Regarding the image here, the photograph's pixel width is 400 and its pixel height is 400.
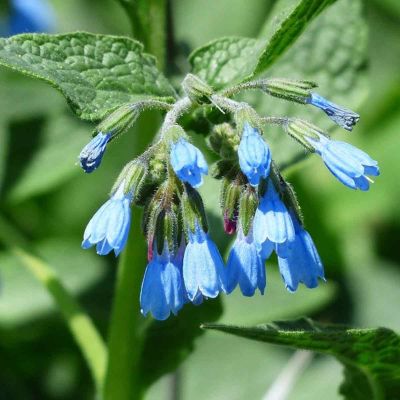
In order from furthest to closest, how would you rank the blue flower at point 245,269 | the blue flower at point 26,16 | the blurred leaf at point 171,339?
the blue flower at point 26,16, the blurred leaf at point 171,339, the blue flower at point 245,269

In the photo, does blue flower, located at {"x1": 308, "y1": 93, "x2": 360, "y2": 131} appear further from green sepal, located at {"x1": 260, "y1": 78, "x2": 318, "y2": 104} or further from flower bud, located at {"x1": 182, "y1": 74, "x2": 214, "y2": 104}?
flower bud, located at {"x1": 182, "y1": 74, "x2": 214, "y2": 104}

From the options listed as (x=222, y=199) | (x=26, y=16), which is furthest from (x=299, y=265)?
(x=26, y=16)

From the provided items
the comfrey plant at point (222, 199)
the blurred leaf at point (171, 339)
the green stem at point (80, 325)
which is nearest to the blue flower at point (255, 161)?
the comfrey plant at point (222, 199)

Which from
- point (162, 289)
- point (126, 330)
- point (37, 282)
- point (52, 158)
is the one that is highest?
point (162, 289)

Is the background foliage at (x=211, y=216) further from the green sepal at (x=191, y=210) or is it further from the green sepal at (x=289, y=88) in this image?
the green sepal at (x=191, y=210)

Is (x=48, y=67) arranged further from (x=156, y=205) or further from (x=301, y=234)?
(x=301, y=234)

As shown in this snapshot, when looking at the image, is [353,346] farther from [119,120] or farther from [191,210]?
[119,120]
